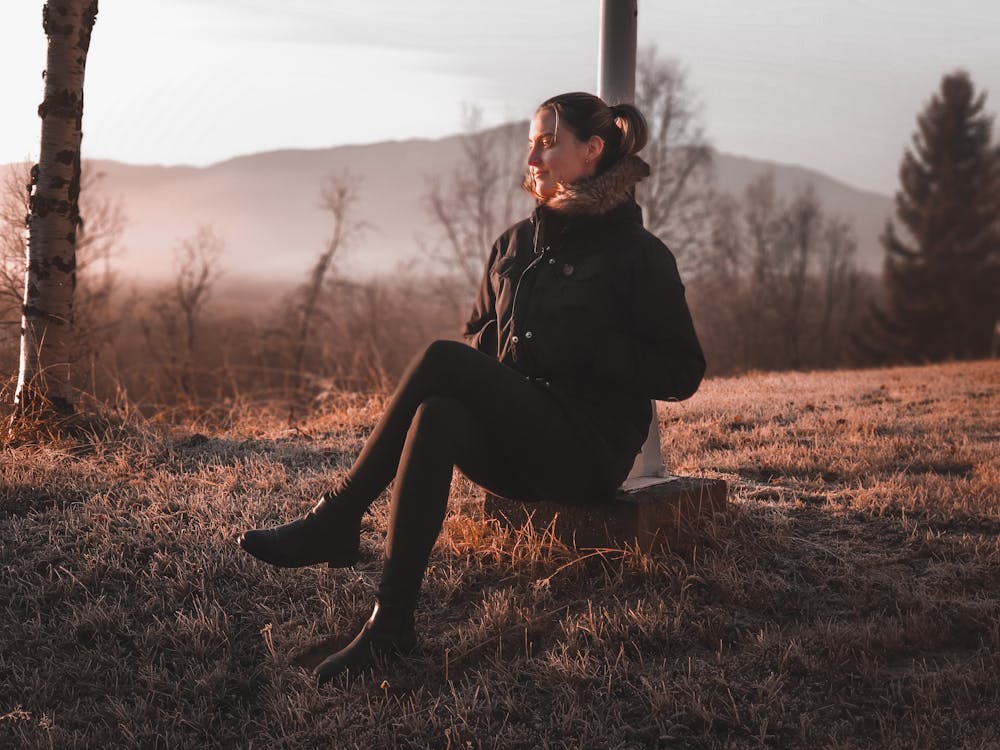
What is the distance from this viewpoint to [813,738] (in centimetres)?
232

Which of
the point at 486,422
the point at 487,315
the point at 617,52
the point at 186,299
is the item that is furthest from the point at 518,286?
the point at 186,299

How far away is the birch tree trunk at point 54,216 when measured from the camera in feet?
17.7

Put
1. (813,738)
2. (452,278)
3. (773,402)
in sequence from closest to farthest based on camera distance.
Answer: (813,738) → (773,402) → (452,278)

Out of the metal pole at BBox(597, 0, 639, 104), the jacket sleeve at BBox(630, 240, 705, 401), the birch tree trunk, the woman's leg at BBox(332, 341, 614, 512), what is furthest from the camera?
the birch tree trunk

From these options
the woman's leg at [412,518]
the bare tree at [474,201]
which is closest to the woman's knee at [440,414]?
the woman's leg at [412,518]

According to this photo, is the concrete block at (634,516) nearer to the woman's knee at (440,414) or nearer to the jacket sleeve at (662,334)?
the jacket sleeve at (662,334)

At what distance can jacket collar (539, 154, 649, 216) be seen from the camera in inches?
116

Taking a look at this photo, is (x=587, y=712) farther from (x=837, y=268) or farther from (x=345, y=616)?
(x=837, y=268)

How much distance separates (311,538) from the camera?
284 cm

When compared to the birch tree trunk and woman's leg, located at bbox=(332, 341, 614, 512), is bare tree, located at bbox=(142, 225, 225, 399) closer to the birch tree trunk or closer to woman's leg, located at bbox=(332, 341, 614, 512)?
the birch tree trunk

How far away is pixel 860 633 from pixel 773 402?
455 centimetres

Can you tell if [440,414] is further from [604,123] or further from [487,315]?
[604,123]

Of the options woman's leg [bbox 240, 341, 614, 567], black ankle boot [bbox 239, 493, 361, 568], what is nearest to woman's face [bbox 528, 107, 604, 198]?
woman's leg [bbox 240, 341, 614, 567]

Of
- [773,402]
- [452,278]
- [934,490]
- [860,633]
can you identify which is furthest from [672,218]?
[860,633]
